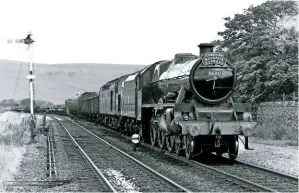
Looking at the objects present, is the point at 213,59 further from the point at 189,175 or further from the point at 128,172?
the point at 128,172

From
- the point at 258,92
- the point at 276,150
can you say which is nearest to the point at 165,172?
the point at 276,150

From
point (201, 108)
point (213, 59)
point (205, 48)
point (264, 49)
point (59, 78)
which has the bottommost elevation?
point (201, 108)

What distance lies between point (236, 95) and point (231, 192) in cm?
1460

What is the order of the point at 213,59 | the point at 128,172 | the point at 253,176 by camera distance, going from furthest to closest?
the point at 213,59
the point at 128,172
the point at 253,176

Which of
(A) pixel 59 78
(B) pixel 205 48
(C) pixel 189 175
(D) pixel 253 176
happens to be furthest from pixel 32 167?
(A) pixel 59 78

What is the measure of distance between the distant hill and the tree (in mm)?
99107

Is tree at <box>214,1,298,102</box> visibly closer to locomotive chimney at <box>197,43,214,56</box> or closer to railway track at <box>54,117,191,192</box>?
locomotive chimney at <box>197,43,214,56</box>

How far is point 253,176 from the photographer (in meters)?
9.73

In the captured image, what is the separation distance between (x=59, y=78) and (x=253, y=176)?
139 meters

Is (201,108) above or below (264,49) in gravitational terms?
below

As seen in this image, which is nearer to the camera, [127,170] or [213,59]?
[127,170]

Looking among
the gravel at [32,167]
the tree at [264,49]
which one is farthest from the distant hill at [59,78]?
the gravel at [32,167]

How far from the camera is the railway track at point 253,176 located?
27.4 feet

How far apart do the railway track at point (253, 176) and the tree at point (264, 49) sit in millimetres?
8431
